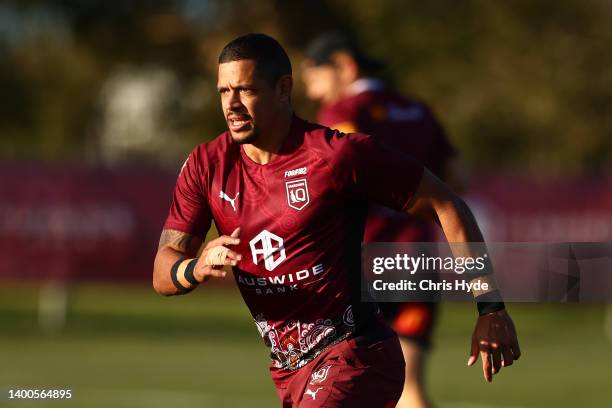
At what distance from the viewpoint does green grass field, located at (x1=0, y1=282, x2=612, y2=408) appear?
13336 mm

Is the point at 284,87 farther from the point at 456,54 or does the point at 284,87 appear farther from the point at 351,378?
the point at 456,54

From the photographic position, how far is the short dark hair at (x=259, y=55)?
19.9 ft

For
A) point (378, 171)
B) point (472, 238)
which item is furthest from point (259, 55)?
point (472, 238)

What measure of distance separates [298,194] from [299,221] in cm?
12

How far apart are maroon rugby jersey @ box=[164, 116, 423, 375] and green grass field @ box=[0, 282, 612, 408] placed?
6.46m

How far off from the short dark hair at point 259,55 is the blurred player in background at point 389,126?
208 cm

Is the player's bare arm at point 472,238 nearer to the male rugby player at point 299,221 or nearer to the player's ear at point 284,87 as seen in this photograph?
the male rugby player at point 299,221

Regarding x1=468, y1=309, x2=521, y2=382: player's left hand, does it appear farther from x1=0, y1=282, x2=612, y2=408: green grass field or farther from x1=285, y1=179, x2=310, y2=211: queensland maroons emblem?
x1=0, y1=282, x2=612, y2=408: green grass field

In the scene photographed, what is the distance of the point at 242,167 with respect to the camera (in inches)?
246

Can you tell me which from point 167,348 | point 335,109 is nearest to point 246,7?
point 167,348

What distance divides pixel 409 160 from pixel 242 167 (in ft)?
2.59

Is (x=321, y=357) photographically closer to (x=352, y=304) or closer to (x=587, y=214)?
(x=352, y=304)

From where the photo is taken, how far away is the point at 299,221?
6.10 meters

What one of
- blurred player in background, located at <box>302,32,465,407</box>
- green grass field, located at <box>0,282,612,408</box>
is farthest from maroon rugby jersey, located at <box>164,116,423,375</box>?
green grass field, located at <box>0,282,612,408</box>
